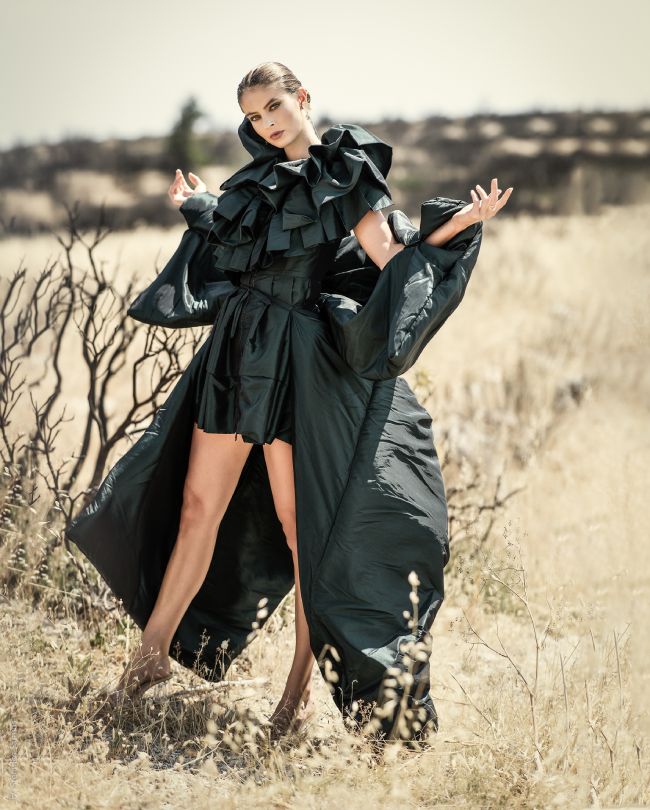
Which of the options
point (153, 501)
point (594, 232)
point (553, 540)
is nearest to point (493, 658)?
point (553, 540)

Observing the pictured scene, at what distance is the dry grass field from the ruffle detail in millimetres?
1222

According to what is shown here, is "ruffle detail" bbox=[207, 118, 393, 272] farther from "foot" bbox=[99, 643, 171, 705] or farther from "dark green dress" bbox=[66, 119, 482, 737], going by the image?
"foot" bbox=[99, 643, 171, 705]

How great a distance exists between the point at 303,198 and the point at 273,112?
0.32 m

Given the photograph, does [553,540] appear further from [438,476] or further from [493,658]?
[438,476]

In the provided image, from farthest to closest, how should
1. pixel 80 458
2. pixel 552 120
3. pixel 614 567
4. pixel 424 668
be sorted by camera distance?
pixel 552 120 < pixel 614 567 < pixel 80 458 < pixel 424 668

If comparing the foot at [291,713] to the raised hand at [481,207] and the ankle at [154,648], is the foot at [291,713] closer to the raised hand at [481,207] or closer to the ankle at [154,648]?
the ankle at [154,648]

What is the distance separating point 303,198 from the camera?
2918mm

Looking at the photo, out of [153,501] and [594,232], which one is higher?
[594,232]

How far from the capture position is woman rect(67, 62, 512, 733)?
111 inches

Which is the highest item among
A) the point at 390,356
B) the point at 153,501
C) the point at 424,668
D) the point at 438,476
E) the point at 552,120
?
the point at 552,120

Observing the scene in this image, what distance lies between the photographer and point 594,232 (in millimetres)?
15750

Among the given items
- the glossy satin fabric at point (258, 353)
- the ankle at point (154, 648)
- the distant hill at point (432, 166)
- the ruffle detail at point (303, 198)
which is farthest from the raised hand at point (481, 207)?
the distant hill at point (432, 166)

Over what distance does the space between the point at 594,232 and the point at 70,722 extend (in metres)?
14.6

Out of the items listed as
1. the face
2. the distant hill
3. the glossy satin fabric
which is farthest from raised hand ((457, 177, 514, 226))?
the distant hill
